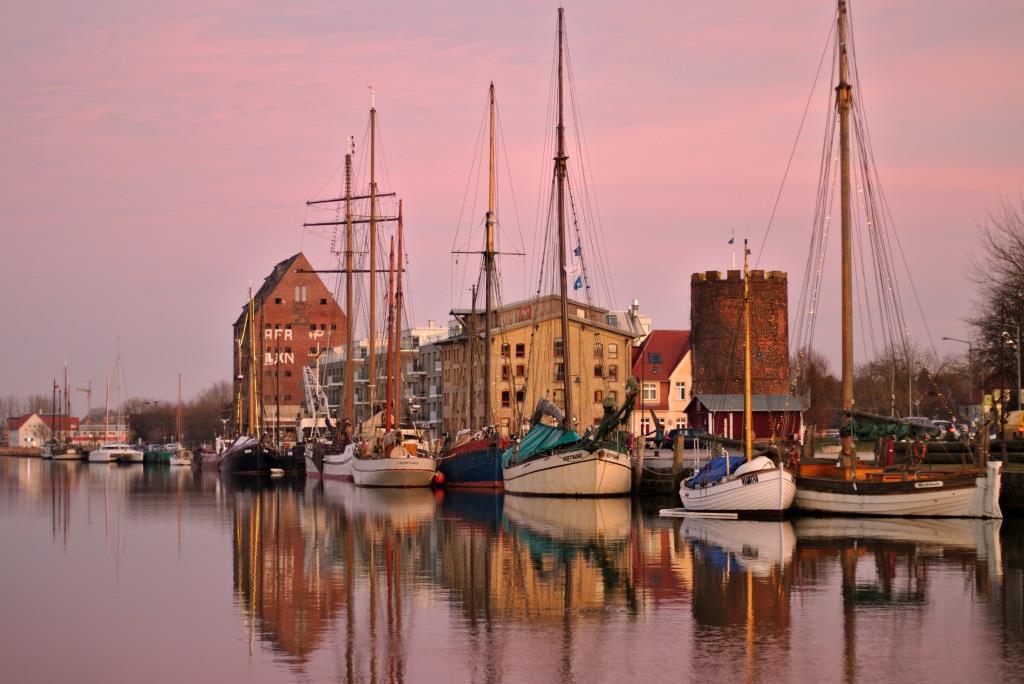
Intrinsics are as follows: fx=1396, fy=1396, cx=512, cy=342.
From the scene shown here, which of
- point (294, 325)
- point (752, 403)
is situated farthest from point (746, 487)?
point (294, 325)

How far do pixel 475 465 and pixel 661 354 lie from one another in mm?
41787

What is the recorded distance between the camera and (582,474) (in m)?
56.5

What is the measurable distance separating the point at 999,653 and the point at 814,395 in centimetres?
10370

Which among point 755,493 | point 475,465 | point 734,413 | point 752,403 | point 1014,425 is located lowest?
point 475,465

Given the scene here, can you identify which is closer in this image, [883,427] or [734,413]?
[883,427]

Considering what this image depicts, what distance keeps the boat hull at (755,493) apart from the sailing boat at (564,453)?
7.80 m

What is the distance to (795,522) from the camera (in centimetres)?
4322

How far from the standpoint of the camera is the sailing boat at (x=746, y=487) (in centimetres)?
4397

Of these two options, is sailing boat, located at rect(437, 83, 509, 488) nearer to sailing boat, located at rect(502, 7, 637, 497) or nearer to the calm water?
sailing boat, located at rect(502, 7, 637, 497)

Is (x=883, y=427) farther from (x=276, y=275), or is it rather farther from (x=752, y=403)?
(x=276, y=275)

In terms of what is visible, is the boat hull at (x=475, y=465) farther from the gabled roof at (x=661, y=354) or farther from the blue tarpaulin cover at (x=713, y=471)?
the gabled roof at (x=661, y=354)

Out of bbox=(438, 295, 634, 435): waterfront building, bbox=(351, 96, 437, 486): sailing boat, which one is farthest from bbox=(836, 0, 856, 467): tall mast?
bbox=(438, 295, 634, 435): waterfront building

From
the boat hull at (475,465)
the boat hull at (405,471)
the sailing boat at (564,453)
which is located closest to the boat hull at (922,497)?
the sailing boat at (564,453)

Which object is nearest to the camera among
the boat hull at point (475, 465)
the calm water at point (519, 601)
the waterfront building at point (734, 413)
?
the calm water at point (519, 601)
